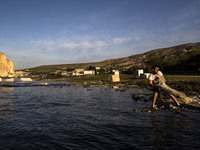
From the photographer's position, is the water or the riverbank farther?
the riverbank

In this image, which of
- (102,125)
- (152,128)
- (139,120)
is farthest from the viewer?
(139,120)

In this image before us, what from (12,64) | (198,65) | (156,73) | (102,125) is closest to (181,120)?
(156,73)

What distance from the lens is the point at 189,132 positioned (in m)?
7.47

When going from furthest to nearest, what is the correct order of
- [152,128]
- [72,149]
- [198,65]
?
1. [198,65]
2. [152,128]
3. [72,149]

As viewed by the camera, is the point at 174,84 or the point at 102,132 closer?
the point at 102,132

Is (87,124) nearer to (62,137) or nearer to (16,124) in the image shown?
(62,137)

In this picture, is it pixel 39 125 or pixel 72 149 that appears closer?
pixel 72 149

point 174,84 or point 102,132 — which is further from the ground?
point 174,84

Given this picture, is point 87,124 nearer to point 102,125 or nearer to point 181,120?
point 102,125

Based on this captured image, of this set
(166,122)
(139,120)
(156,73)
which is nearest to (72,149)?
(139,120)

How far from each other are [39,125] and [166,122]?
7398 mm

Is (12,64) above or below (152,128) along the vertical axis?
above

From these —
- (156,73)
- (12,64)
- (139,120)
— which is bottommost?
(139,120)

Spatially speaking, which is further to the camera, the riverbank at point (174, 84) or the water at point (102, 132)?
the riverbank at point (174, 84)
